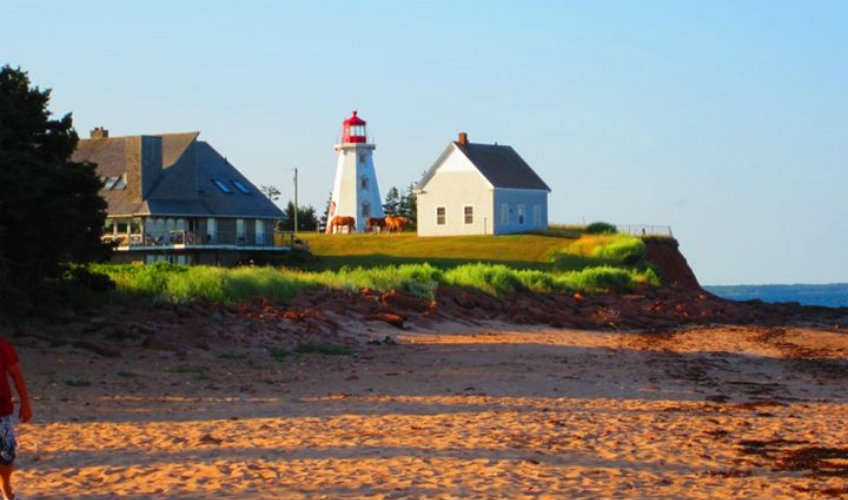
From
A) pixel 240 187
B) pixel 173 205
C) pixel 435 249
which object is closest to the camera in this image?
pixel 173 205

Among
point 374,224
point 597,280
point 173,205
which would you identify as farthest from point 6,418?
point 374,224

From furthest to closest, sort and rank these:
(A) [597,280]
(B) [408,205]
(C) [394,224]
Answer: (B) [408,205]
(C) [394,224]
(A) [597,280]

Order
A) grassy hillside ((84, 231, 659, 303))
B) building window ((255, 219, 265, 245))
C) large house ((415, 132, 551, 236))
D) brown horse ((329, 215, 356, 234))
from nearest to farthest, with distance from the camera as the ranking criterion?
grassy hillside ((84, 231, 659, 303)), building window ((255, 219, 265, 245)), large house ((415, 132, 551, 236)), brown horse ((329, 215, 356, 234))

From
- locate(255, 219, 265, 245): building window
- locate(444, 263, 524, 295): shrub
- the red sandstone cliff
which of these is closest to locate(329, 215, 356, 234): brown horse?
locate(255, 219, 265, 245): building window

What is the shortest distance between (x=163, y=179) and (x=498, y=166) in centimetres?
2157

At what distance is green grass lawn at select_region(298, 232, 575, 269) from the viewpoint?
196 feet

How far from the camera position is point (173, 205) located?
5828 centimetres

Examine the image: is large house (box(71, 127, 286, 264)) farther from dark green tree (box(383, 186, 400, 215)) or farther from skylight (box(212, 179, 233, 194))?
dark green tree (box(383, 186, 400, 215))

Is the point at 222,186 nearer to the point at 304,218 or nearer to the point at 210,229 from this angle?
the point at 210,229

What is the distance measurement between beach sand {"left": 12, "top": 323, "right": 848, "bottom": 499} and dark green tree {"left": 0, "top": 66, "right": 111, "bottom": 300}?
6.58 ft

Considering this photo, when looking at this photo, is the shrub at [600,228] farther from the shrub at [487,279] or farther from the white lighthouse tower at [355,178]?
the shrub at [487,279]

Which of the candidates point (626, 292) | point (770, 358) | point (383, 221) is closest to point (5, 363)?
point (770, 358)

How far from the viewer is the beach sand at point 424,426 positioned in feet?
36.4

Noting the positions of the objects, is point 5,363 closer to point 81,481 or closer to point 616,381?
point 81,481
